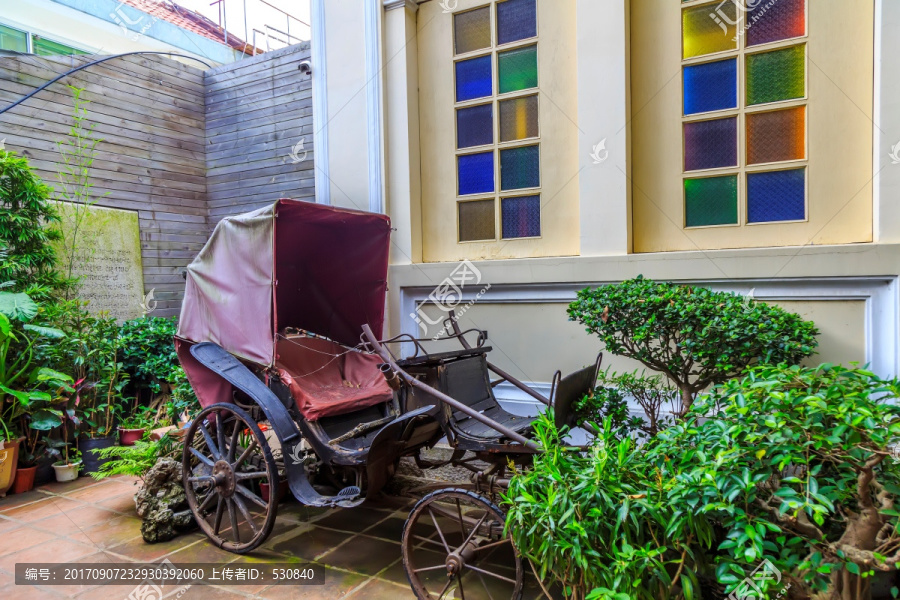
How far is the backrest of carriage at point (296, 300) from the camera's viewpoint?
4012 mm

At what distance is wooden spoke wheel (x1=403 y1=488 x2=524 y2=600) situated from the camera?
2.89 m

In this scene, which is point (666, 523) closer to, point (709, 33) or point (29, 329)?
point (709, 33)

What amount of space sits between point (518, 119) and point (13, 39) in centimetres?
769

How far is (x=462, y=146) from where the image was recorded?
5758 mm

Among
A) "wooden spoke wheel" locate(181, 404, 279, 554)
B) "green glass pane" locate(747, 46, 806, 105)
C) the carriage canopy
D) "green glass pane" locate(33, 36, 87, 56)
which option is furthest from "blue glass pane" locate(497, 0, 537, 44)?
"green glass pane" locate(33, 36, 87, 56)

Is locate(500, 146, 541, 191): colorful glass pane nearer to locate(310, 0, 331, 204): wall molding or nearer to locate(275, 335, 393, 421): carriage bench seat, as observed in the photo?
locate(310, 0, 331, 204): wall molding

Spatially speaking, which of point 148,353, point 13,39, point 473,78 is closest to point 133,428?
point 148,353

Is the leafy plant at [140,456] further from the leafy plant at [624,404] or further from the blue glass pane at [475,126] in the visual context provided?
the blue glass pane at [475,126]

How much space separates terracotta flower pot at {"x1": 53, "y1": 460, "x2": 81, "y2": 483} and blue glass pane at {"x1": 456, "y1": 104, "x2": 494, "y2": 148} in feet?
16.5

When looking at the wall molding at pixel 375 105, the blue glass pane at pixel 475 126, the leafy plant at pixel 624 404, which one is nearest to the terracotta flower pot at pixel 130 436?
the wall molding at pixel 375 105

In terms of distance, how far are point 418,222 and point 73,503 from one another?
4086 mm

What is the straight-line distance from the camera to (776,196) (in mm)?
4469

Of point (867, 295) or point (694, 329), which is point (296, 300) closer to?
point (694, 329)

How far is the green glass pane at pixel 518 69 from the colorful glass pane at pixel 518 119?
0.13 m
